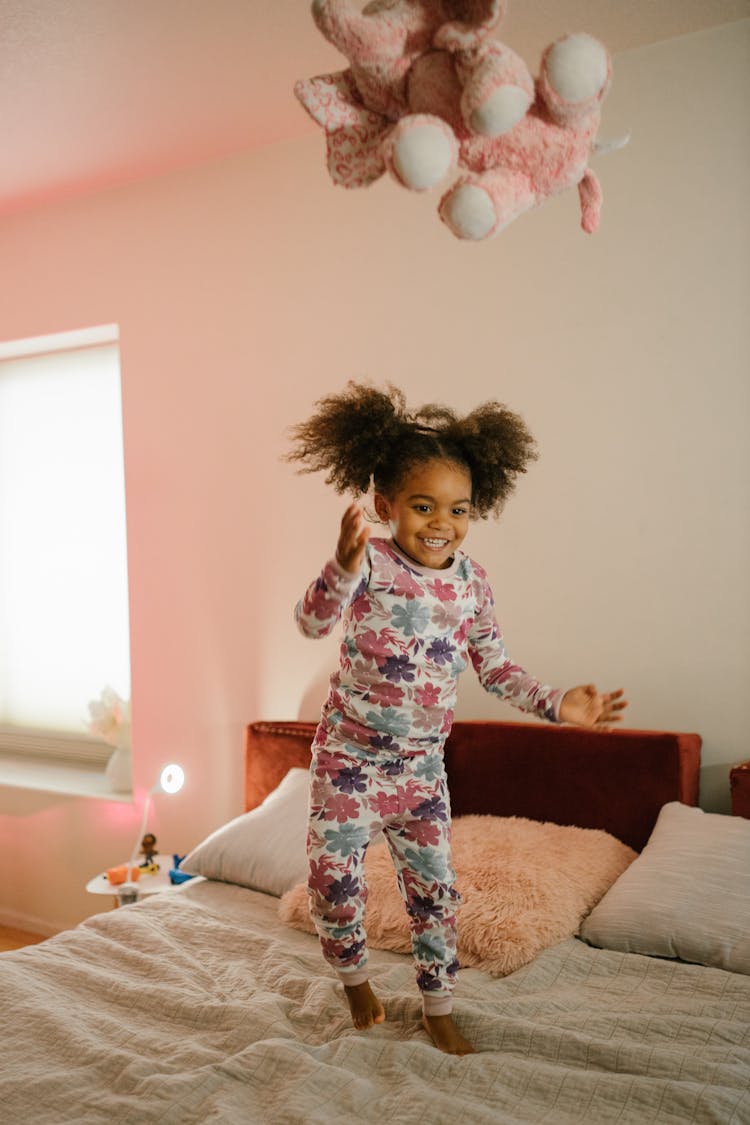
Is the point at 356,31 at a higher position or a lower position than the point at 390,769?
higher

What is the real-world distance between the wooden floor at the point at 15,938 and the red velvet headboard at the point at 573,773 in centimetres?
194

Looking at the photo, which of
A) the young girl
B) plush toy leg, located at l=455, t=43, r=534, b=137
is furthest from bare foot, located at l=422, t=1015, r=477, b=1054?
plush toy leg, located at l=455, t=43, r=534, b=137

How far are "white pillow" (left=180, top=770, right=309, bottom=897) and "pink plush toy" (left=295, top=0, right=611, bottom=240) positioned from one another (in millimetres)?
1640

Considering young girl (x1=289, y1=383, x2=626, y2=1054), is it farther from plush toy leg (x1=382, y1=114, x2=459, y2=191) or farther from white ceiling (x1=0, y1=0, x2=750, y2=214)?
white ceiling (x1=0, y1=0, x2=750, y2=214)

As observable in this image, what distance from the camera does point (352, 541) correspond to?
4.58 ft

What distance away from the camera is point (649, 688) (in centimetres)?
241

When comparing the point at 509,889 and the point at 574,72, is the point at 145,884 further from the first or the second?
the point at 574,72

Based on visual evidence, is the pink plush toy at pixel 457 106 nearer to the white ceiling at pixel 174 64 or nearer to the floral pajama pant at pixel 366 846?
the floral pajama pant at pixel 366 846

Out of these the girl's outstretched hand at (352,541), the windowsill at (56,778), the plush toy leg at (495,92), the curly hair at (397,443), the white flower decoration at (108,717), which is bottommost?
the windowsill at (56,778)

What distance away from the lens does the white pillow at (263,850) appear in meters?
2.29

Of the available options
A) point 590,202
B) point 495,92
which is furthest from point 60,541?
point 495,92

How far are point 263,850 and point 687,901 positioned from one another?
41.2 inches

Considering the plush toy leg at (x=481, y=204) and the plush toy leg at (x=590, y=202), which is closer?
the plush toy leg at (x=481, y=204)

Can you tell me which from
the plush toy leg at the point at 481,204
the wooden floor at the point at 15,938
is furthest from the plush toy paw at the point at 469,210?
the wooden floor at the point at 15,938
